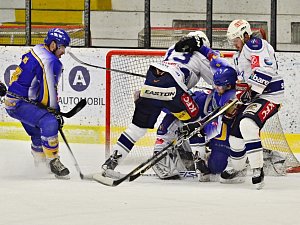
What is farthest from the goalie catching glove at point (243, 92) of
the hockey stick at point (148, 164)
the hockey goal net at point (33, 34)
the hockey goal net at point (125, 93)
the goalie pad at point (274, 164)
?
the hockey goal net at point (33, 34)

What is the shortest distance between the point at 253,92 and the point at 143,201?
1.08 metres

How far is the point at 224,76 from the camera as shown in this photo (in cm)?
553

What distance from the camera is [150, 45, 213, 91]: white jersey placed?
18.3 feet

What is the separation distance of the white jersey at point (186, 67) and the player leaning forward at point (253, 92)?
260 mm

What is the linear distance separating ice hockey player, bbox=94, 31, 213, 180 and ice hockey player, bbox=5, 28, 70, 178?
44cm

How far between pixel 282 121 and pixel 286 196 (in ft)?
8.39

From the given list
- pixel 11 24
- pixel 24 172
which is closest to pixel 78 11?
pixel 11 24

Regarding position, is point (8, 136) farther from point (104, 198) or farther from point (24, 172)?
point (104, 198)

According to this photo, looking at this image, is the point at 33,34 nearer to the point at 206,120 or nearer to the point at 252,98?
the point at 206,120

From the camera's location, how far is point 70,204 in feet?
15.0

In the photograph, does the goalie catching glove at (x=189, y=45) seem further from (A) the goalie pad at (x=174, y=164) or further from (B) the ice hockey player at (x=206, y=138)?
(A) the goalie pad at (x=174, y=164)

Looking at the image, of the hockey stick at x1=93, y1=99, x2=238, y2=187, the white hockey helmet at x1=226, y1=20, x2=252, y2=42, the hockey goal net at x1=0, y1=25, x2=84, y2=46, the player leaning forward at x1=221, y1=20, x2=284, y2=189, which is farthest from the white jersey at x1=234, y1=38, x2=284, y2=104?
the hockey goal net at x1=0, y1=25, x2=84, y2=46

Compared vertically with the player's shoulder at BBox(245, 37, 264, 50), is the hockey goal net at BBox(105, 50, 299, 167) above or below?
below

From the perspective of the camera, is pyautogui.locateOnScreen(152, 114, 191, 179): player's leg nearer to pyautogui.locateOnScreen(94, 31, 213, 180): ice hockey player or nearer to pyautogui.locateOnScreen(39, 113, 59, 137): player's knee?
pyautogui.locateOnScreen(94, 31, 213, 180): ice hockey player
